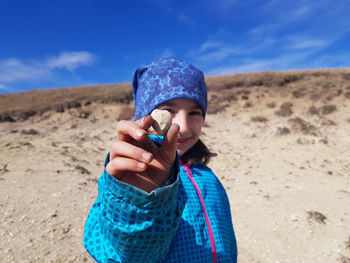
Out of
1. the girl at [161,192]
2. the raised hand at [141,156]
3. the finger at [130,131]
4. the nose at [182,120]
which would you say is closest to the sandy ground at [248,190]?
the girl at [161,192]

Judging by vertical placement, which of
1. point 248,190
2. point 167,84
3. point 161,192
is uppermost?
point 167,84

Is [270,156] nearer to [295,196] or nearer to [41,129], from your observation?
[295,196]

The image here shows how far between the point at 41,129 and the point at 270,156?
1279cm

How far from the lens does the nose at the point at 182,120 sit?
5.19ft

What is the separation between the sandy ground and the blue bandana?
116 inches

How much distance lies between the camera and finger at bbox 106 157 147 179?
2.45 ft

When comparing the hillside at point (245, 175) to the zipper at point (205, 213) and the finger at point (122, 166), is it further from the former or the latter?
the finger at point (122, 166)

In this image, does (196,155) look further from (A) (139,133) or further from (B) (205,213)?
(A) (139,133)

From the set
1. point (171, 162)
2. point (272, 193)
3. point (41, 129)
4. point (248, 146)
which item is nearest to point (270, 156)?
point (248, 146)

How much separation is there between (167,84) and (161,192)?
110cm

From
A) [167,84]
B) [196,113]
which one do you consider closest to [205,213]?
[196,113]

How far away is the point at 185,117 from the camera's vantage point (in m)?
1.63

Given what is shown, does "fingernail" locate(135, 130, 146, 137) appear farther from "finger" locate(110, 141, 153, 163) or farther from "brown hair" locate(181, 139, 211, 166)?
"brown hair" locate(181, 139, 211, 166)

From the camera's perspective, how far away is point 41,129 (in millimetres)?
13500
